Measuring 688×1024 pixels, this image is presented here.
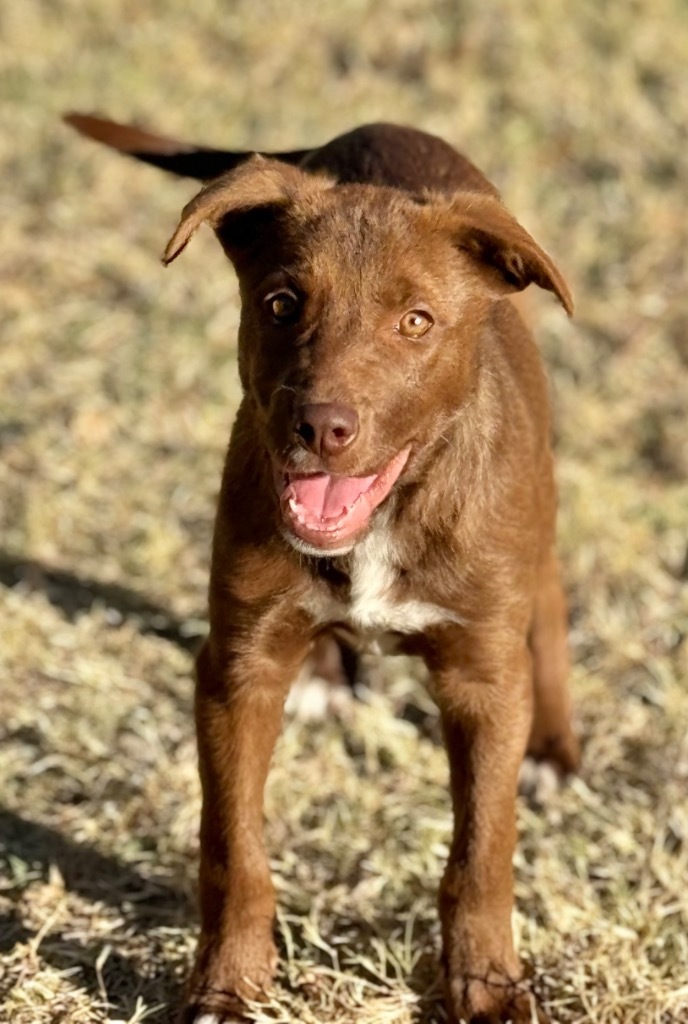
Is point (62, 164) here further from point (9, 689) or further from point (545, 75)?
point (9, 689)

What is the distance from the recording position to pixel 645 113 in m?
9.55

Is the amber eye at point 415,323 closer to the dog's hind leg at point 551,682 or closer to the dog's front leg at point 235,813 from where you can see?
the dog's front leg at point 235,813

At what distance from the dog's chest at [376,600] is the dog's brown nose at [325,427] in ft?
1.58

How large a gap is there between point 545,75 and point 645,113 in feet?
2.12

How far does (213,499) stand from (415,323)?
3.25 meters

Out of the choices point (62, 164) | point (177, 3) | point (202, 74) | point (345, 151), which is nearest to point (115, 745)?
point (345, 151)

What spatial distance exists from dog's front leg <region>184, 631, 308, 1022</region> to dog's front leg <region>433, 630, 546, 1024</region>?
45cm

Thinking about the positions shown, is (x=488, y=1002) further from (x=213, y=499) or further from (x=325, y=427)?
(x=213, y=499)

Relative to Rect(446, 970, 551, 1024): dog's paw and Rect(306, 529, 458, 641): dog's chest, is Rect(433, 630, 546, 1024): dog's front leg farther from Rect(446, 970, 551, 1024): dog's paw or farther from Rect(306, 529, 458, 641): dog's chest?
Rect(306, 529, 458, 641): dog's chest

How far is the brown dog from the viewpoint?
12.9ft

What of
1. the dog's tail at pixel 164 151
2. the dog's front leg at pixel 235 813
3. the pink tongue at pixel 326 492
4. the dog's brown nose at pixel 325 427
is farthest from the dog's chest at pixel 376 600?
the dog's tail at pixel 164 151

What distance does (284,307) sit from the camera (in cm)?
400

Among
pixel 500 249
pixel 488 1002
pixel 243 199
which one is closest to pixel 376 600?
pixel 500 249

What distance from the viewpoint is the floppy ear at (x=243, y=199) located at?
3.92 metres
